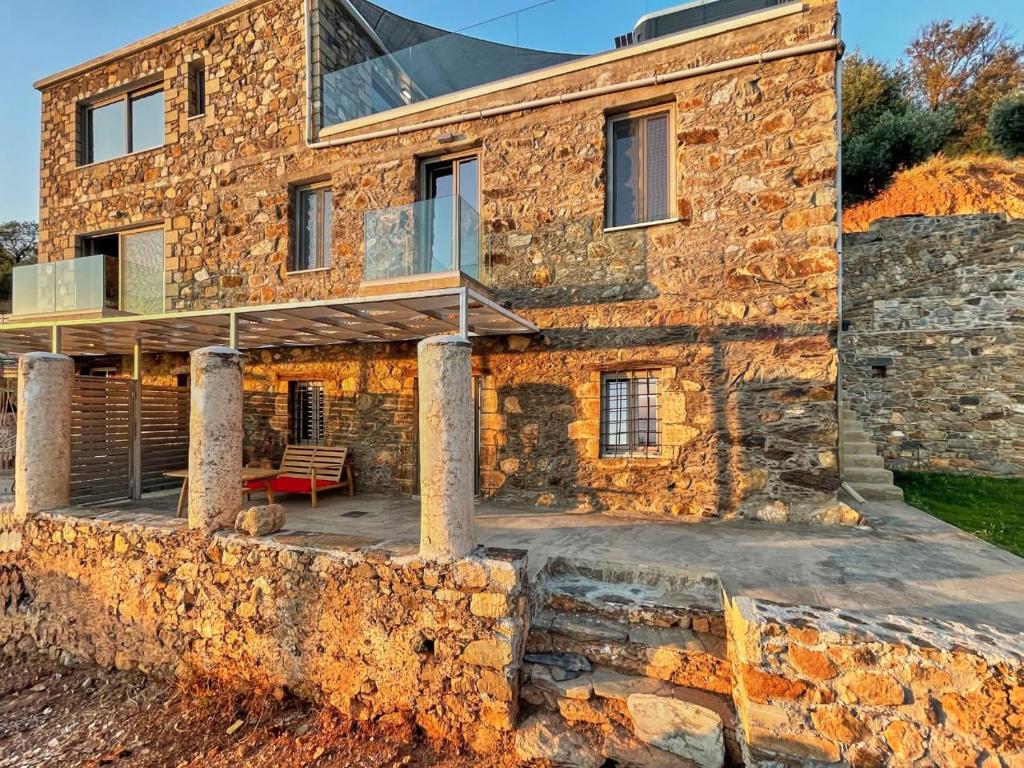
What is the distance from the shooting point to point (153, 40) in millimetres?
8711

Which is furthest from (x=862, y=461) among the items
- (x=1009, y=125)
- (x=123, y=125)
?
(x=123, y=125)

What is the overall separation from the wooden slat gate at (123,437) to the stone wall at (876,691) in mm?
6870

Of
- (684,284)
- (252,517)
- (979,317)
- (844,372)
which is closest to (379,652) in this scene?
(252,517)

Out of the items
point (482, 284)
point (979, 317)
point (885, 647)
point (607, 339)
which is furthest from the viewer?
point (979, 317)

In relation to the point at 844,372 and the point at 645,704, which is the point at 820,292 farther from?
the point at 844,372

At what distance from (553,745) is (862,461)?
6751 mm

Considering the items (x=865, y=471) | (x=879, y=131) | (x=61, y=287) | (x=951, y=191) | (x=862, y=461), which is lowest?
(x=865, y=471)

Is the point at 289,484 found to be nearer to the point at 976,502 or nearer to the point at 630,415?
the point at 630,415

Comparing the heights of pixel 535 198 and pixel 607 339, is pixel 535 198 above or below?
above

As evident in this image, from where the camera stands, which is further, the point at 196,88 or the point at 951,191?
the point at 951,191

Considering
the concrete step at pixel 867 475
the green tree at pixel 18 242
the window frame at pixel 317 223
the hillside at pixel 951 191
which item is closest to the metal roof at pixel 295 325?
the window frame at pixel 317 223

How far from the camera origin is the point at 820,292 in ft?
17.4

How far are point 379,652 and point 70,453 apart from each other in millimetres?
4301

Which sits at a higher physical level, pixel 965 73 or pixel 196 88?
pixel 965 73
